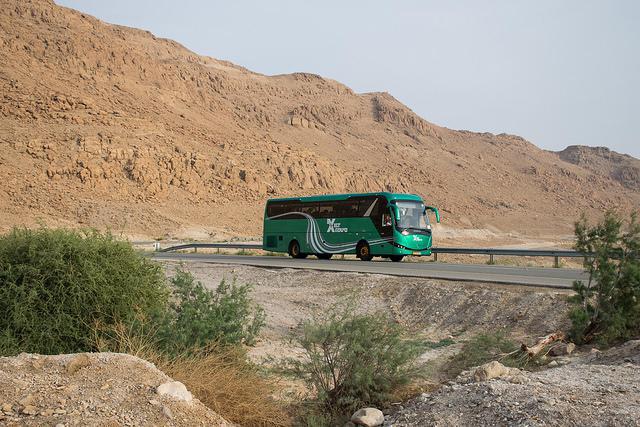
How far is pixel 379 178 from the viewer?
86875 millimetres

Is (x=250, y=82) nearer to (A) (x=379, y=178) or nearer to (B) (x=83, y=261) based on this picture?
(A) (x=379, y=178)

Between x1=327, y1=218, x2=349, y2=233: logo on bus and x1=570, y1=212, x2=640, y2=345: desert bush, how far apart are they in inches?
723

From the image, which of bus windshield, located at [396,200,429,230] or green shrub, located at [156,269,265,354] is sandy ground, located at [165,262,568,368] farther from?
bus windshield, located at [396,200,429,230]

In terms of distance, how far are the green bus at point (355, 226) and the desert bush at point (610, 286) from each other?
1602 cm

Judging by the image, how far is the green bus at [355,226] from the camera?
91.6 feet

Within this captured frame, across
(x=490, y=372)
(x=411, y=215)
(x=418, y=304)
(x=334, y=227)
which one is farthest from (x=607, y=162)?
(x=490, y=372)

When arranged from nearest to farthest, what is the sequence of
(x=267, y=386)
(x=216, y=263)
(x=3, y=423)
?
(x=3, y=423), (x=267, y=386), (x=216, y=263)

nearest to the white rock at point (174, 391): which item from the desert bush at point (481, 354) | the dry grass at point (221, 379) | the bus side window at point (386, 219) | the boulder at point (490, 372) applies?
the dry grass at point (221, 379)

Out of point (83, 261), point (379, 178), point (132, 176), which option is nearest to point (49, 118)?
point (132, 176)

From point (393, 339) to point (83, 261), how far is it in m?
4.05

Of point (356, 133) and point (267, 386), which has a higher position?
point (356, 133)

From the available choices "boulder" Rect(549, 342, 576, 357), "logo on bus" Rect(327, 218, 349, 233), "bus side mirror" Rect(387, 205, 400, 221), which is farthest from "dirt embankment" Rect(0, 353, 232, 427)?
"logo on bus" Rect(327, 218, 349, 233)

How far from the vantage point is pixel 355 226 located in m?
29.3

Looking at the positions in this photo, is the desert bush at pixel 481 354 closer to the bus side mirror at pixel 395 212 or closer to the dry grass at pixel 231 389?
the dry grass at pixel 231 389
